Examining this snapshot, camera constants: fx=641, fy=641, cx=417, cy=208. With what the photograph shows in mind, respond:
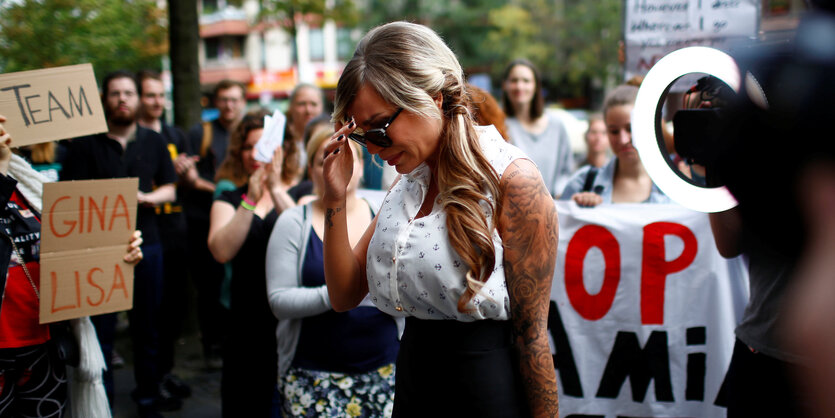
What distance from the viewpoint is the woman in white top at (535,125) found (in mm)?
5086

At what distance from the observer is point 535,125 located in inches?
205

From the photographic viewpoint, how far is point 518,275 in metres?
1.69

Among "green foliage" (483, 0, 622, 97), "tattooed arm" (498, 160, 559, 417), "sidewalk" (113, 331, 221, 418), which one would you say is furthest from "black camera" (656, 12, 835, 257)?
"green foliage" (483, 0, 622, 97)

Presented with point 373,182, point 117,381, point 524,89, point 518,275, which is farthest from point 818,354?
point 117,381

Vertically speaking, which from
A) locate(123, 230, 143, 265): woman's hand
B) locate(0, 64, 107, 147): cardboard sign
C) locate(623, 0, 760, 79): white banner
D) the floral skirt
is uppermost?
locate(623, 0, 760, 79): white banner

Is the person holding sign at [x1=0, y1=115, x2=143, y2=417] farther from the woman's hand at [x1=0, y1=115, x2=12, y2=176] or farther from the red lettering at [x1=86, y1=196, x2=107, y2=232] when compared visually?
the red lettering at [x1=86, y1=196, x2=107, y2=232]

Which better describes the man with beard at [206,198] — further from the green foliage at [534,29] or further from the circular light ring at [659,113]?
the green foliage at [534,29]

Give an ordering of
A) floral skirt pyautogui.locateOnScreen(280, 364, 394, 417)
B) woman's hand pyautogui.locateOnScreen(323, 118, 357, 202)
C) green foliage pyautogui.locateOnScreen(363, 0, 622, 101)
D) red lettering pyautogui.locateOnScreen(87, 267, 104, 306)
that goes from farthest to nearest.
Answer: green foliage pyautogui.locateOnScreen(363, 0, 622, 101), red lettering pyautogui.locateOnScreen(87, 267, 104, 306), floral skirt pyautogui.locateOnScreen(280, 364, 394, 417), woman's hand pyautogui.locateOnScreen(323, 118, 357, 202)

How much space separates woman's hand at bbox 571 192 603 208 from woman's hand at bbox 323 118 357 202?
1.89 metres

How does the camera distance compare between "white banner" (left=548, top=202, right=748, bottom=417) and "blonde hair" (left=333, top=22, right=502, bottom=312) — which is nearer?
"blonde hair" (left=333, top=22, right=502, bottom=312)

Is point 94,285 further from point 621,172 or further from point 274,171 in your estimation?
point 621,172

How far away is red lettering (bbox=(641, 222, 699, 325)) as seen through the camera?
3297 mm

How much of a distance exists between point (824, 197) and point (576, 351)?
250cm

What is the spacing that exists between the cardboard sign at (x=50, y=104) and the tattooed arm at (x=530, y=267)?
2106 mm
